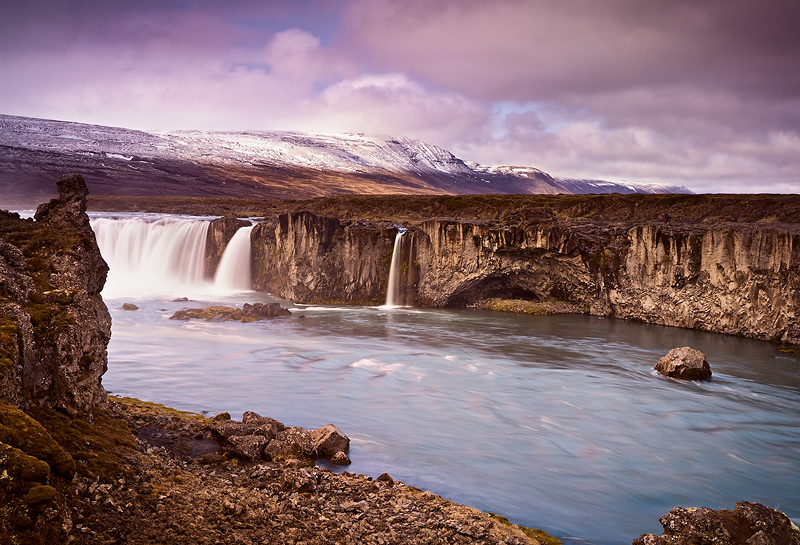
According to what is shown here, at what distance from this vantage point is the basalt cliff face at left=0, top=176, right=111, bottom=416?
269 inches

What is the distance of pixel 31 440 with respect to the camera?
5652 mm

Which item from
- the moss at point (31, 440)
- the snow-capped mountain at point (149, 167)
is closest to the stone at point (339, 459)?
the moss at point (31, 440)

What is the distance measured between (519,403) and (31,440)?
1397cm

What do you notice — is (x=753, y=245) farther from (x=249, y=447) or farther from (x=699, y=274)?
(x=249, y=447)

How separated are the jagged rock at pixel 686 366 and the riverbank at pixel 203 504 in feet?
47.8

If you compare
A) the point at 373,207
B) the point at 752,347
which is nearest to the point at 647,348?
the point at 752,347

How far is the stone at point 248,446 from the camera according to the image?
31.0 ft

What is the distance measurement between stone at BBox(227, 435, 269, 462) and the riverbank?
181mm

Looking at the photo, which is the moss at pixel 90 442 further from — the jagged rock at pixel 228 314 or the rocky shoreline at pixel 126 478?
the jagged rock at pixel 228 314

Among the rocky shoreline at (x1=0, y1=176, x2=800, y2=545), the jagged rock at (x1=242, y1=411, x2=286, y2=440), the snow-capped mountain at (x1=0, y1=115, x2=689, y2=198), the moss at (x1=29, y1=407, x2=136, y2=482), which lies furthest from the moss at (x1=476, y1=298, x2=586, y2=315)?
the snow-capped mountain at (x1=0, y1=115, x2=689, y2=198)

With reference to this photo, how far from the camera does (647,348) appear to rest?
85.8 feet

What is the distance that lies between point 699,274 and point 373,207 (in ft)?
119

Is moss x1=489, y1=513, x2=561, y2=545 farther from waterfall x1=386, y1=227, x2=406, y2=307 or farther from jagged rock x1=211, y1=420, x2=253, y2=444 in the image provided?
waterfall x1=386, y1=227, x2=406, y2=307

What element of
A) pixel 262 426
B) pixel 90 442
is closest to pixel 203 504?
pixel 90 442
